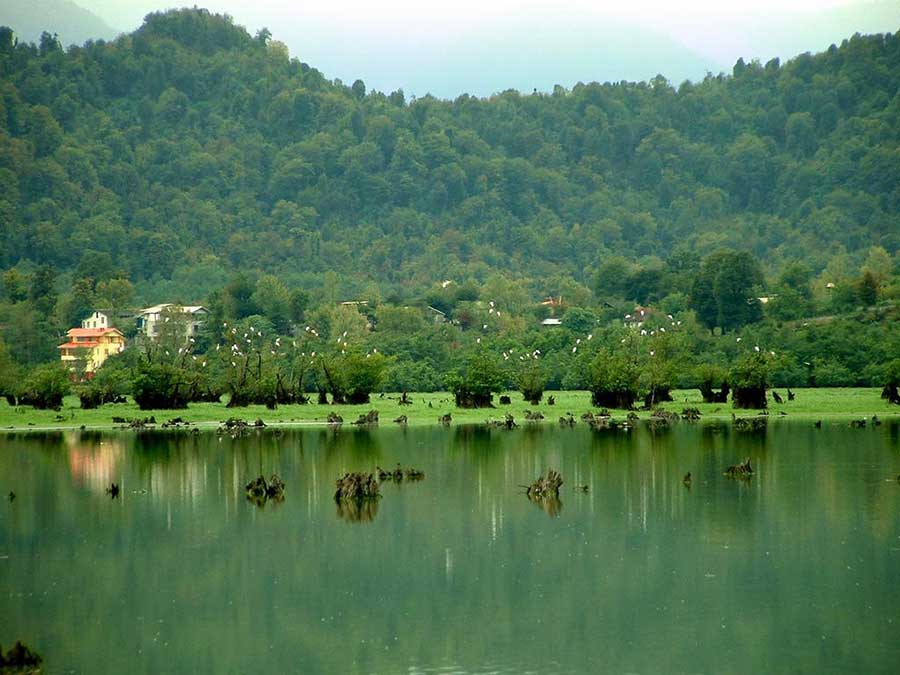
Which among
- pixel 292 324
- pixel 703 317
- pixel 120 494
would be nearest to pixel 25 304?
pixel 292 324

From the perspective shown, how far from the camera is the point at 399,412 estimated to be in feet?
257

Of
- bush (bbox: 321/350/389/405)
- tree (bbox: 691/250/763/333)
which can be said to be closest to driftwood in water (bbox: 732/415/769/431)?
bush (bbox: 321/350/389/405)

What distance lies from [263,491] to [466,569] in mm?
12711

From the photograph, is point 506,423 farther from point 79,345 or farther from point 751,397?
point 79,345

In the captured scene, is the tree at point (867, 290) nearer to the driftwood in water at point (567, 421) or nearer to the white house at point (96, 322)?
the driftwood in water at point (567, 421)

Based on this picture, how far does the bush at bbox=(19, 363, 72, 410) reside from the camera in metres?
81.4

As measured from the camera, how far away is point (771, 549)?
33.0m

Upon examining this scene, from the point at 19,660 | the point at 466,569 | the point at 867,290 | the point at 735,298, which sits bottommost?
the point at 19,660

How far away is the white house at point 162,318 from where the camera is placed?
136m

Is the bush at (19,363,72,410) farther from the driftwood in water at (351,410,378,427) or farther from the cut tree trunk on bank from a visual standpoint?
the cut tree trunk on bank

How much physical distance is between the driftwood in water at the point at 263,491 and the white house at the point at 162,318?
293 ft

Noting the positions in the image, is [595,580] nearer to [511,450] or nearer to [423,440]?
[511,450]

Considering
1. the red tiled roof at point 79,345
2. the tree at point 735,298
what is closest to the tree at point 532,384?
the tree at point 735,298

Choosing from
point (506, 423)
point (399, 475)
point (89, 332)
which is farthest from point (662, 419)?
point (89, 332)
